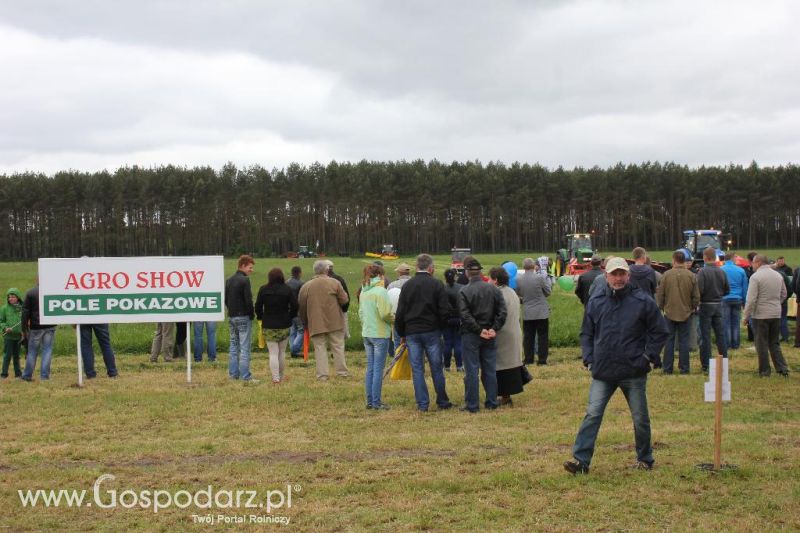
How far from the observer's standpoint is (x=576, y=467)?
288 inches

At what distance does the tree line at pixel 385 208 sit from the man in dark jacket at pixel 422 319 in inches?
3767

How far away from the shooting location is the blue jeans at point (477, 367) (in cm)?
1056

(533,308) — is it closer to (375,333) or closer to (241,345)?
(375,333)

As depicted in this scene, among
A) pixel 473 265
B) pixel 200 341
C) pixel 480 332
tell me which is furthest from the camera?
pixel 200 341

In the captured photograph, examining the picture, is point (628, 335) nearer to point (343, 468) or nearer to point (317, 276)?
point (343, 468)

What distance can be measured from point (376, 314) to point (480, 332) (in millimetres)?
1641

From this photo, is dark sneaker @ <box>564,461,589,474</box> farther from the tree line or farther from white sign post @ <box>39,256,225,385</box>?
the tree line

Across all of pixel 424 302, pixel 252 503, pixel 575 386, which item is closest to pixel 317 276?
pixel 424 302

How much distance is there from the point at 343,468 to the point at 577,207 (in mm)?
102037

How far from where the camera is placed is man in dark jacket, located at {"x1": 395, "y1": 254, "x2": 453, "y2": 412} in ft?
35.2

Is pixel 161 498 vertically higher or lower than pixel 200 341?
lower

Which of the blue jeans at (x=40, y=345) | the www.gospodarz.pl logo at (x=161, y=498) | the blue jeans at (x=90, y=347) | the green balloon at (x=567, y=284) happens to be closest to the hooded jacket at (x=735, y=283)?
the blue jeans at (x=90, y=347)

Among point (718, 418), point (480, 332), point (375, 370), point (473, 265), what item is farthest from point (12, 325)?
point (718, 418)

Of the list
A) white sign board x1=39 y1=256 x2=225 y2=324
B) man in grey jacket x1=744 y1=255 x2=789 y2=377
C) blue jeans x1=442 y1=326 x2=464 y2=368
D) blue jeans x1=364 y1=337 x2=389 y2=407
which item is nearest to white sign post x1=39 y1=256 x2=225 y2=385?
white sign board x1=39 y1=256 x2=225 y2=324
